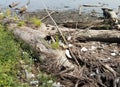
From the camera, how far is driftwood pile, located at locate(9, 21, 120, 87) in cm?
679

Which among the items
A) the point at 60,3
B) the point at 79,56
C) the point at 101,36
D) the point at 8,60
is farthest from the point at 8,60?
the point at 60,3

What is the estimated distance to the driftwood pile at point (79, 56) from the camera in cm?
679

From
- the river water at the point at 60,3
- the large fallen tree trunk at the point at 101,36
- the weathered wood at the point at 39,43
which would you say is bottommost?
the river water at the point at 60,3

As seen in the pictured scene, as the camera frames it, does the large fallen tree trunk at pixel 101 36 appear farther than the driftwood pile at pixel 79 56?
Yes

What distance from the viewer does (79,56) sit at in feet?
24.9

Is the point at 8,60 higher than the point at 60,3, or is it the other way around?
the point at 8,60

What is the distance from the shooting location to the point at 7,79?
6.28m

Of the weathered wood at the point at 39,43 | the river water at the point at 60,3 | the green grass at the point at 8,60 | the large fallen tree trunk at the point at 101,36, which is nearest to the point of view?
the green grass at the point at 8,60

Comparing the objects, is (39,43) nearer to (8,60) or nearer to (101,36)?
(8,60)

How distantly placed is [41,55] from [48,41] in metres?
0.83

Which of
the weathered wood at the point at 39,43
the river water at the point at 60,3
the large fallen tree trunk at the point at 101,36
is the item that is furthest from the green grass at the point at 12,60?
the river water at the point at 60,3

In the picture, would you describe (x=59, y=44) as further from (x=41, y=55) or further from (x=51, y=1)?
(x=51, y=1)

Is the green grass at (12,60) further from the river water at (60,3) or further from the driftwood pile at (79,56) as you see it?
the river water at (60,3)

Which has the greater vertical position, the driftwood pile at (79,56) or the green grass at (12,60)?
the green grass at (12,60)
